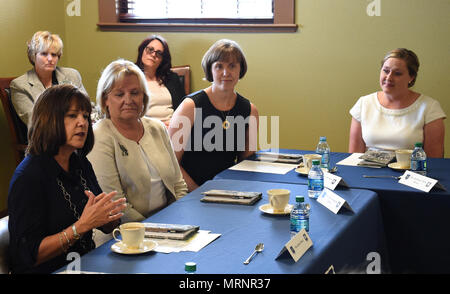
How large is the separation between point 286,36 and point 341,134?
0.91 metres

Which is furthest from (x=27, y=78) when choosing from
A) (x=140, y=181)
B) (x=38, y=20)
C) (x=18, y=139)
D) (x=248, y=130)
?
(x=140, y=181)

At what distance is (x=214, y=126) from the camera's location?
337 cm

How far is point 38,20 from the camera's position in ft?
15.9

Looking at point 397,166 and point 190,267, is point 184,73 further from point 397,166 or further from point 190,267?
point 190,267

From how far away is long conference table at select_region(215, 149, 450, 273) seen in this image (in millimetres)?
2535

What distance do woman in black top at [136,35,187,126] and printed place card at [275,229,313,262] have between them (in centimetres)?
299

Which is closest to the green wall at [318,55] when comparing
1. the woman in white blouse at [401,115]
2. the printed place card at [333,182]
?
the woman in white blouse at [401,115]

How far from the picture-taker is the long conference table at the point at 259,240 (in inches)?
64.8

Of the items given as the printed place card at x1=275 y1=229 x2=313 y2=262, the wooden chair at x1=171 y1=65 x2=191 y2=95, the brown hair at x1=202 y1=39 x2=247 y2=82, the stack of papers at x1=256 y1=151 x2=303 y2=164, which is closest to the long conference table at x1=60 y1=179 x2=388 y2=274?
the printed place card at x1=275 y1=229 x2=313 y2=262

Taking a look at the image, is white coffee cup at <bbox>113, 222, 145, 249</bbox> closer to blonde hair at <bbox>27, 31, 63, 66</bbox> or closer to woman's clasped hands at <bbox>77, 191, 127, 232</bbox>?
woman's clasped hands at <bbox>77, 191, 127, 232</bbox>

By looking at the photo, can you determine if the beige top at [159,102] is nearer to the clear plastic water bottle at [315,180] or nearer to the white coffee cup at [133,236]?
the clear plastic water bottle at [315,180]

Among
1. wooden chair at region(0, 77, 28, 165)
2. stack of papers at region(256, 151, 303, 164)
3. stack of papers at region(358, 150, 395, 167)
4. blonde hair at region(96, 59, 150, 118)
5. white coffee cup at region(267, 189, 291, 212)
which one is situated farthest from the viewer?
wooden chair at region(0, 77, 28, 165)

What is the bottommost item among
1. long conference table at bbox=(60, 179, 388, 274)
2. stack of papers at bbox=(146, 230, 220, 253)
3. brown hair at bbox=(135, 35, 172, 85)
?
long conference table at bbox=(60, 179, 388, 274)
